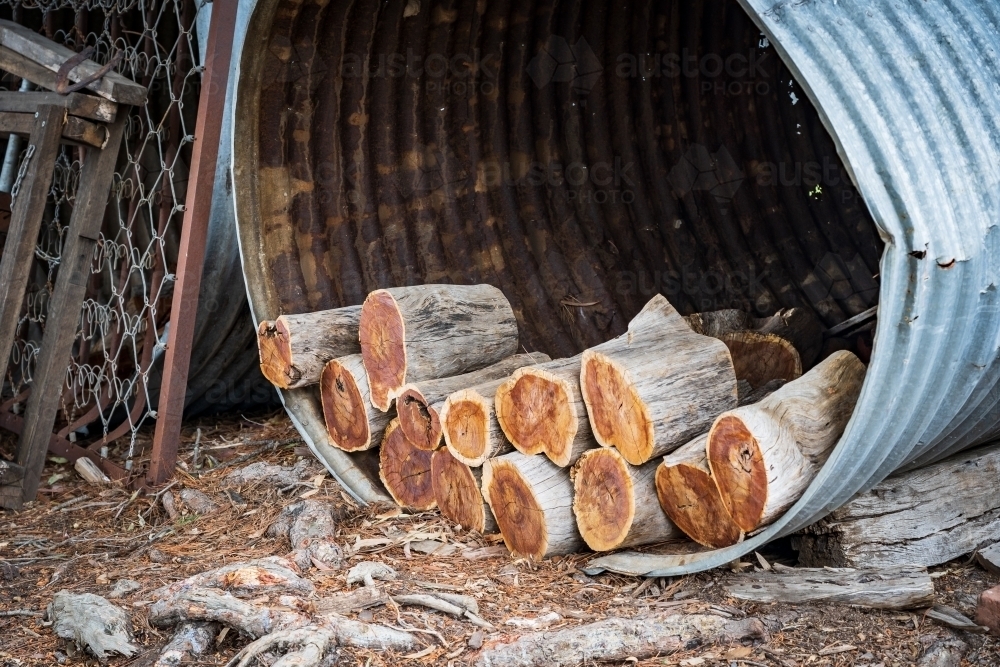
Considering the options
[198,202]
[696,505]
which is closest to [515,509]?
[696,505]

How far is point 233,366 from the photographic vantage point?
4922 millimetres

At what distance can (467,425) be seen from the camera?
3293 millimetres

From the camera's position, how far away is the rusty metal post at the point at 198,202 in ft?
12.6

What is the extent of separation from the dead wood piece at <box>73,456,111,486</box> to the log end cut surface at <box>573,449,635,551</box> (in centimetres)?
222

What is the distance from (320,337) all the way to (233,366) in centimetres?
131

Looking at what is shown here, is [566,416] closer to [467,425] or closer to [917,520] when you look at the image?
[467,425]

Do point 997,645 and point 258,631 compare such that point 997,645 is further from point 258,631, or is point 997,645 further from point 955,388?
point 258,631

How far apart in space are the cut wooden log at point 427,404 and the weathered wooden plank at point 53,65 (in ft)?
5.63

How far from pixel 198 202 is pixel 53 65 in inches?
33.9

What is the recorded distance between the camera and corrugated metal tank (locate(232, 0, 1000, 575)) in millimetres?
2201

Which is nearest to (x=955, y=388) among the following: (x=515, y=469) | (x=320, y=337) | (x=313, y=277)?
(x=515, y=469)

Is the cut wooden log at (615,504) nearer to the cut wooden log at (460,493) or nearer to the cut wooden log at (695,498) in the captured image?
the cut wooden log at (695,498)

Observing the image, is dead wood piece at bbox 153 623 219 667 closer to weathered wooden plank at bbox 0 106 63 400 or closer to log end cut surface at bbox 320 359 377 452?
log end cut surface at bbox 320 359 377 452

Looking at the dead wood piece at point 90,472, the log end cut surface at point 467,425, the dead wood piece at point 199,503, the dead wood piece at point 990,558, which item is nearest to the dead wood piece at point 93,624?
the dead wood piece at point 199,503
